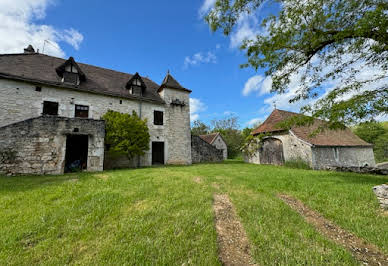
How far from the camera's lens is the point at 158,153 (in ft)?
45.3

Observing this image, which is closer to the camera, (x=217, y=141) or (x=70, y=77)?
(x=70, y=77)

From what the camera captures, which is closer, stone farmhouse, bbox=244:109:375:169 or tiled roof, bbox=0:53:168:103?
tiled roof, bbox=0:53:168:103

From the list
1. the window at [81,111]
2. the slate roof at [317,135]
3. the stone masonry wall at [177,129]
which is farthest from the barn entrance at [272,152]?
the window at [81,111]

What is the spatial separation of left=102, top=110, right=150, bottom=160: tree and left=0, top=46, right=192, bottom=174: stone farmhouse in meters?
0.78

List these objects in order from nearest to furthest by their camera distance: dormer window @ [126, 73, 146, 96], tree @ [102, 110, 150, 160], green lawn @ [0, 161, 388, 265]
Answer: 1. green lawn @ [0, 161, 388, 265]
2. tree @ [102, 110, 150, 160]
3. dormer window @ [126, 73, 146, 96]

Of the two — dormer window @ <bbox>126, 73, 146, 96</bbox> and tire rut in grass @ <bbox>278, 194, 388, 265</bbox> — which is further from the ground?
dormer window @ <bbox>126, 73, 146, 96</bbox>

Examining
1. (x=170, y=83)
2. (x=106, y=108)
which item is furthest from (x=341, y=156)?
(x=106, y=108)

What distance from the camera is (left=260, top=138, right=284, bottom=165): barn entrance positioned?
1352cm

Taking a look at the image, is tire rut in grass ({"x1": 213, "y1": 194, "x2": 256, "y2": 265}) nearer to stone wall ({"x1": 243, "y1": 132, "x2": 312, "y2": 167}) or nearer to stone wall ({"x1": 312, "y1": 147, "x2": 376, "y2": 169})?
stone wall ({"x1": 243, "y1": 132, "x2": 312, "y2": 167})

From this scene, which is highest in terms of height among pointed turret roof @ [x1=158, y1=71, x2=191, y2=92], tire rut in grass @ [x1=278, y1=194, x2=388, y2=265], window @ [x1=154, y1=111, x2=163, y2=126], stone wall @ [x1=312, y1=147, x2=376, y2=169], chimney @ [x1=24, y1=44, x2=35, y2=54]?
chimney @ [x1=24, y1=44, x2=35, y2=54]

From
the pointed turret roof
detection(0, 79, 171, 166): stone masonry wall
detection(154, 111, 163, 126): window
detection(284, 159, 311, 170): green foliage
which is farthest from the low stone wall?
detection(284, 159, 311, 170): green foliage

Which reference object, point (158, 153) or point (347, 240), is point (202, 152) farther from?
point (347, 240)

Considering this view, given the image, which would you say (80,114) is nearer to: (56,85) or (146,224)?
(56,85)

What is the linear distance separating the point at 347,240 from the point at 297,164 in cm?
1130
